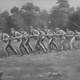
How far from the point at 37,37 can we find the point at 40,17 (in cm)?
156

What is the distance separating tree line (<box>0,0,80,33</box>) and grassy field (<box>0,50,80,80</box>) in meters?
0.93

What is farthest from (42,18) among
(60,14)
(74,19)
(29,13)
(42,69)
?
(42,69)

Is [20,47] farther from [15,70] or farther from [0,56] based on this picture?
[15,70]

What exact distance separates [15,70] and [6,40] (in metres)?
1.89

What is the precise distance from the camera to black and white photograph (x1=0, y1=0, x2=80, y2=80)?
608 centimetres

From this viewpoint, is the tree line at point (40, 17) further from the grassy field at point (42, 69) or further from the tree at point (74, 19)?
the grassy field at point (42, 69)

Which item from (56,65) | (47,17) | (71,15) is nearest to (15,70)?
(56,65)

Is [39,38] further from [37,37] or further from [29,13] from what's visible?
[29,13]

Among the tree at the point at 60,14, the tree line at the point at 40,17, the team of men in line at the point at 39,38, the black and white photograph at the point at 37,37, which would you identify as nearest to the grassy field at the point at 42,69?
the black and white photograph at the point at 37,37

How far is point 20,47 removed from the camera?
8.84m

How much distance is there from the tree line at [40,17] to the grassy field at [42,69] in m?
0.93

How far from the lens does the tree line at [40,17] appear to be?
23.4ft

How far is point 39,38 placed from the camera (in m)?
9.16

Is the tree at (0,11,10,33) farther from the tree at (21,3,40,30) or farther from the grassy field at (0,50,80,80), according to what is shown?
the grassy field at (0,50,80,80)
